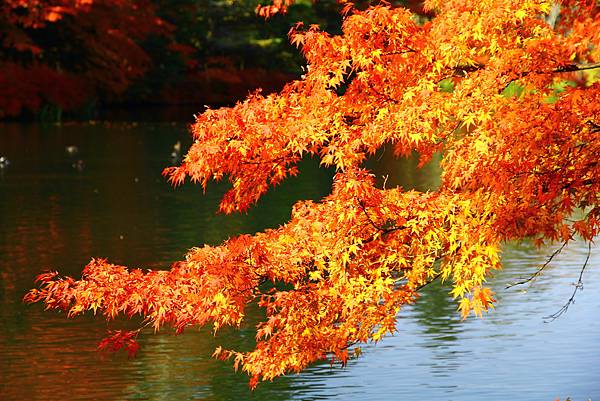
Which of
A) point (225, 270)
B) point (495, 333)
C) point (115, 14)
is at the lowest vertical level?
point (495, 333)

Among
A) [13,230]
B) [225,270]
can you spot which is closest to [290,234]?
[225,270]

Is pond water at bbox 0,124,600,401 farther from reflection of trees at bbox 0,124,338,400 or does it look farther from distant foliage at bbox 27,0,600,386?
distant foliage at bbox 27,0,600,386

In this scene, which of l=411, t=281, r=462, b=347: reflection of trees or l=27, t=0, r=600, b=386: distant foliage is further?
l=411, t=281, r=462, b=347: reflection of trees

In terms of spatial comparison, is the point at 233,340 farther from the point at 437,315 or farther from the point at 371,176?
the point at 371,176

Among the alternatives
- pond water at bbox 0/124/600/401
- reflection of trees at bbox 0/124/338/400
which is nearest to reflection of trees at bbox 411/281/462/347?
pond water at bbox 0/124/600/401

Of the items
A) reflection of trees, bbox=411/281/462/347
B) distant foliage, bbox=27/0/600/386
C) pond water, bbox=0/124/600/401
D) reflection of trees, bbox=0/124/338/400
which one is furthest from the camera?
reflection of trees, bbox=411/281/462/347

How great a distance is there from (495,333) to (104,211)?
1217 cm

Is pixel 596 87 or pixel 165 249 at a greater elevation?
pixel 596 87

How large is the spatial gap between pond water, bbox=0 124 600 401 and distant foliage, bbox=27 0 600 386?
6.21 ft

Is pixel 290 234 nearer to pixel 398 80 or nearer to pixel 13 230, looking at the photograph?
pixel 398 80

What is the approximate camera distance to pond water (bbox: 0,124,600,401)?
11.7m

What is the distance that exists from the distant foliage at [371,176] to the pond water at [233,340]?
1894mm

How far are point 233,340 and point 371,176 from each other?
490 cm

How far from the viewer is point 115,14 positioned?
53812mm
